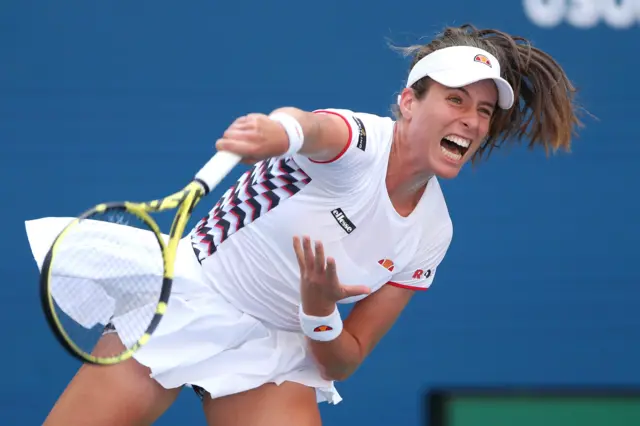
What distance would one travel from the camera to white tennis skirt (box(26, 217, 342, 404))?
3027 millimetres

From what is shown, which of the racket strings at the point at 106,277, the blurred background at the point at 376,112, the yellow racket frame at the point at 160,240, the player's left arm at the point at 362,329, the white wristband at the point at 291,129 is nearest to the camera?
the yellow racket frame at the point at 160,240

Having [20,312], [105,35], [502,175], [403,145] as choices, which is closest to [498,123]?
[403,145]

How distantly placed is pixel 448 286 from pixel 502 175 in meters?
0.47

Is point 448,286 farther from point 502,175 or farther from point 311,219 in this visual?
point 311,219

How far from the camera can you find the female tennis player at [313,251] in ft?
9.71

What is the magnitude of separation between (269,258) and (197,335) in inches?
10.7

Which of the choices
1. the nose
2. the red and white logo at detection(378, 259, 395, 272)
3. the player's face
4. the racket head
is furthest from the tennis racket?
the nose

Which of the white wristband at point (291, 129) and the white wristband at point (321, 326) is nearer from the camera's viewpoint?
the white wristband at point (291, 129)

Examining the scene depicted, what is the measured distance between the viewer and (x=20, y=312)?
4.37 meters

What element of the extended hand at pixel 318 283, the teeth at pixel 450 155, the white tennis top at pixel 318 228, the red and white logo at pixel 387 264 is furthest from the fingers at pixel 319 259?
the teeth at pixel 450 155

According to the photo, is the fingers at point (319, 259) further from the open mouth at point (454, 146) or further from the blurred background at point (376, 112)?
the blurred background at point (376, 112)

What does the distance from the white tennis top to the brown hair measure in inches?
10.2

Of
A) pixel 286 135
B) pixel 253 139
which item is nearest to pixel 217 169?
pixel 253 139

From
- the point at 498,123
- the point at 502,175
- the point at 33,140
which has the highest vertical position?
the point at 498,123
